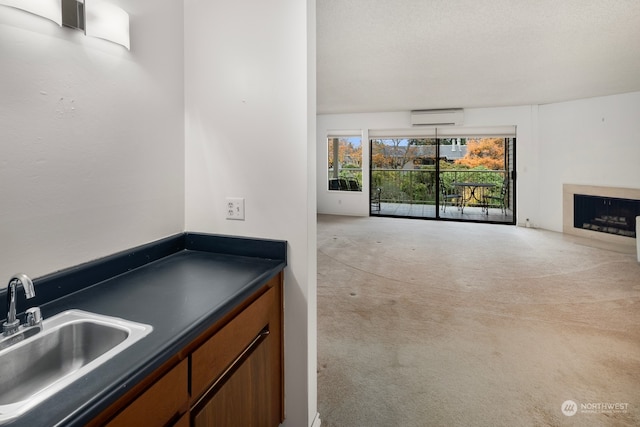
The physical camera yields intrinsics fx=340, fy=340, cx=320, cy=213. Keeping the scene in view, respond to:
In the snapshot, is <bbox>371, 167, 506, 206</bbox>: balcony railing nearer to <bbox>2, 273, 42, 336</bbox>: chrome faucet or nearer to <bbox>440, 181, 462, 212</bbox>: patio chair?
<bbox>440, 181, 462, 212</bbox>: patio chair

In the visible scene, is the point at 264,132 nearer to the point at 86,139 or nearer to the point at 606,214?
the point at 86,139

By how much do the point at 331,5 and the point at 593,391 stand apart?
3208 millimetres

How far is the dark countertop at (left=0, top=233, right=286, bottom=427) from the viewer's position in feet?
2.26

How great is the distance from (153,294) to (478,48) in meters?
3.91

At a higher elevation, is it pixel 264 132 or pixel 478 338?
pixel 264 132

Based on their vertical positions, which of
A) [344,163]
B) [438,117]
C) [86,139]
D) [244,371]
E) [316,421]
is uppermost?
[438,117]

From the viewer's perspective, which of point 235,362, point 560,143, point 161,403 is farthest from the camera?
point 560,143

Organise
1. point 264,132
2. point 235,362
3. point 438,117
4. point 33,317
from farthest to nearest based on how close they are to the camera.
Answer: point 438,117
point 264,132
point 235,362
point 33,317

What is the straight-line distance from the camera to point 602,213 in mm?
5980

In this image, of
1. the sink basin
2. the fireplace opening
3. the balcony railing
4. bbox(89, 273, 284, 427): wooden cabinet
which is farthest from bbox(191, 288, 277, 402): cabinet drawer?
the balcony railing

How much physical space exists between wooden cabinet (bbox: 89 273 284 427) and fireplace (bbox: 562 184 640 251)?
6.23 meters

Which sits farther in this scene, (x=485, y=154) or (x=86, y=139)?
(x=485, y=154)

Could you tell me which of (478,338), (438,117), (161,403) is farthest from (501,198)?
(161,403)

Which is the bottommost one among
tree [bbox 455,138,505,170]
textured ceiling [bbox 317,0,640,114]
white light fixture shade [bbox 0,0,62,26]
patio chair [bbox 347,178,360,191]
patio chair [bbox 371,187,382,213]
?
patio chair [bbox 371,187,382,213]
